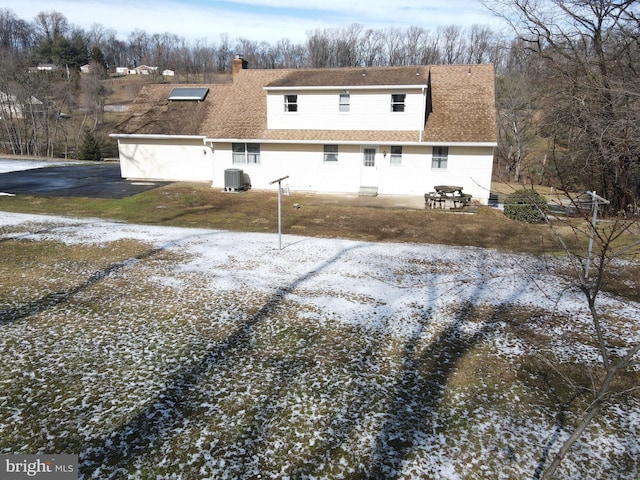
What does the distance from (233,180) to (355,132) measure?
22.5 ft

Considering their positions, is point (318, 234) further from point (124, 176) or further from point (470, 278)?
point (124, 176)

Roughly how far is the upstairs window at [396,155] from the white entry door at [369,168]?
0.81 meters

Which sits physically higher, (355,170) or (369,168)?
(369,168)

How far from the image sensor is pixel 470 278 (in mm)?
11250

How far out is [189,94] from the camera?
27.0 m

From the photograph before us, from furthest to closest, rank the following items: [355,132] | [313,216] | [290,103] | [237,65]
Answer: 1. [237,65]
2. [290,103]
3. [355,132]
4. [313,216]

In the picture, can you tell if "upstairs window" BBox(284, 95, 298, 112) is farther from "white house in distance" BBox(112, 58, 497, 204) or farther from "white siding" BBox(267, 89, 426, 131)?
"white siding" BBox(267, 89, 426, 131)

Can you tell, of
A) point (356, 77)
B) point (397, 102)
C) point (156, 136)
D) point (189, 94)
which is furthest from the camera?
point (189, 94)

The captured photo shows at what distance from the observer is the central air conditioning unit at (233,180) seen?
22.2 metres

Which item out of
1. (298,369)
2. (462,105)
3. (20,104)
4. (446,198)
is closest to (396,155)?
(446,198)

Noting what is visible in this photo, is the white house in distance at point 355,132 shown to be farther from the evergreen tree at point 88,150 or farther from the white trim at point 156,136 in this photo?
the evergreen tree at point 88,150

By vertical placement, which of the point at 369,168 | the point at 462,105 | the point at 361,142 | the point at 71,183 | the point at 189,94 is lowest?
the point at 71,183

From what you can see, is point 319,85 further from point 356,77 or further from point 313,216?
point 313,216

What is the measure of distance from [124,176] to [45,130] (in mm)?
21943
